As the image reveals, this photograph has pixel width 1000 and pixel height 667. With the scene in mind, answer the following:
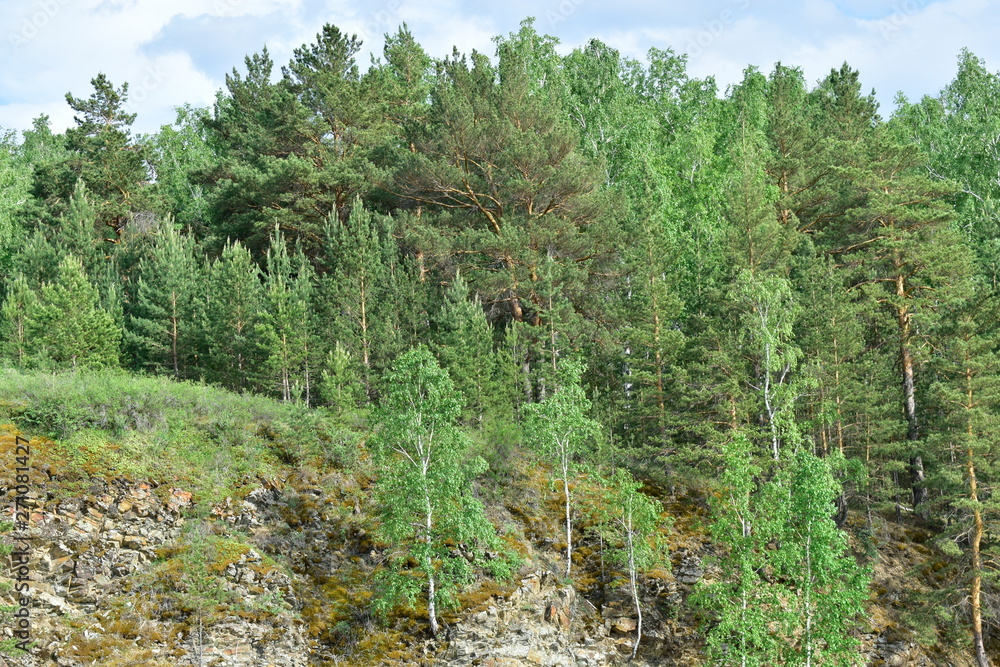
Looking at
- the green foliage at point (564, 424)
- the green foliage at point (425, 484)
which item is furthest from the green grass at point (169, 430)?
the green foliage at point (564, 424)

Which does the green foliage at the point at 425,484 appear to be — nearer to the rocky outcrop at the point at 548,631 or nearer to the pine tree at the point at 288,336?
the rocky outcrop at the point at 548,631

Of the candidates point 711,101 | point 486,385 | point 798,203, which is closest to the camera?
point 486,385

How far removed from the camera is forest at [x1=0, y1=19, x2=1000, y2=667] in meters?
18.7

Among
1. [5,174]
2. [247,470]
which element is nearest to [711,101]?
[247,470]

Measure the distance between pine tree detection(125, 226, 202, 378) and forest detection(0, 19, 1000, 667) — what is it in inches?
4.7

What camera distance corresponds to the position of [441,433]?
61.1 feet

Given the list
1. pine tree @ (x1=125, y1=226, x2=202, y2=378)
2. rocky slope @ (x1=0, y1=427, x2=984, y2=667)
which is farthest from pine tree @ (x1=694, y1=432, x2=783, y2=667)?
pine tree @ (x1=125, y1=226, x2=202, y2=378)

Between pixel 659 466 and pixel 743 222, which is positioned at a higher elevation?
pixel 743 222

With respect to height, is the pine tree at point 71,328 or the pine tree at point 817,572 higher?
the pine tree at point 71,328

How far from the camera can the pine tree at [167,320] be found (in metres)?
29.4

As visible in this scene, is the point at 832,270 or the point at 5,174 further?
the point at 5,174

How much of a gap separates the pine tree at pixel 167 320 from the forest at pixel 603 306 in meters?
0.12

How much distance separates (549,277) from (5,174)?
47514 millimetres

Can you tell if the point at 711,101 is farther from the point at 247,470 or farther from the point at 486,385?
the point at 247,470
